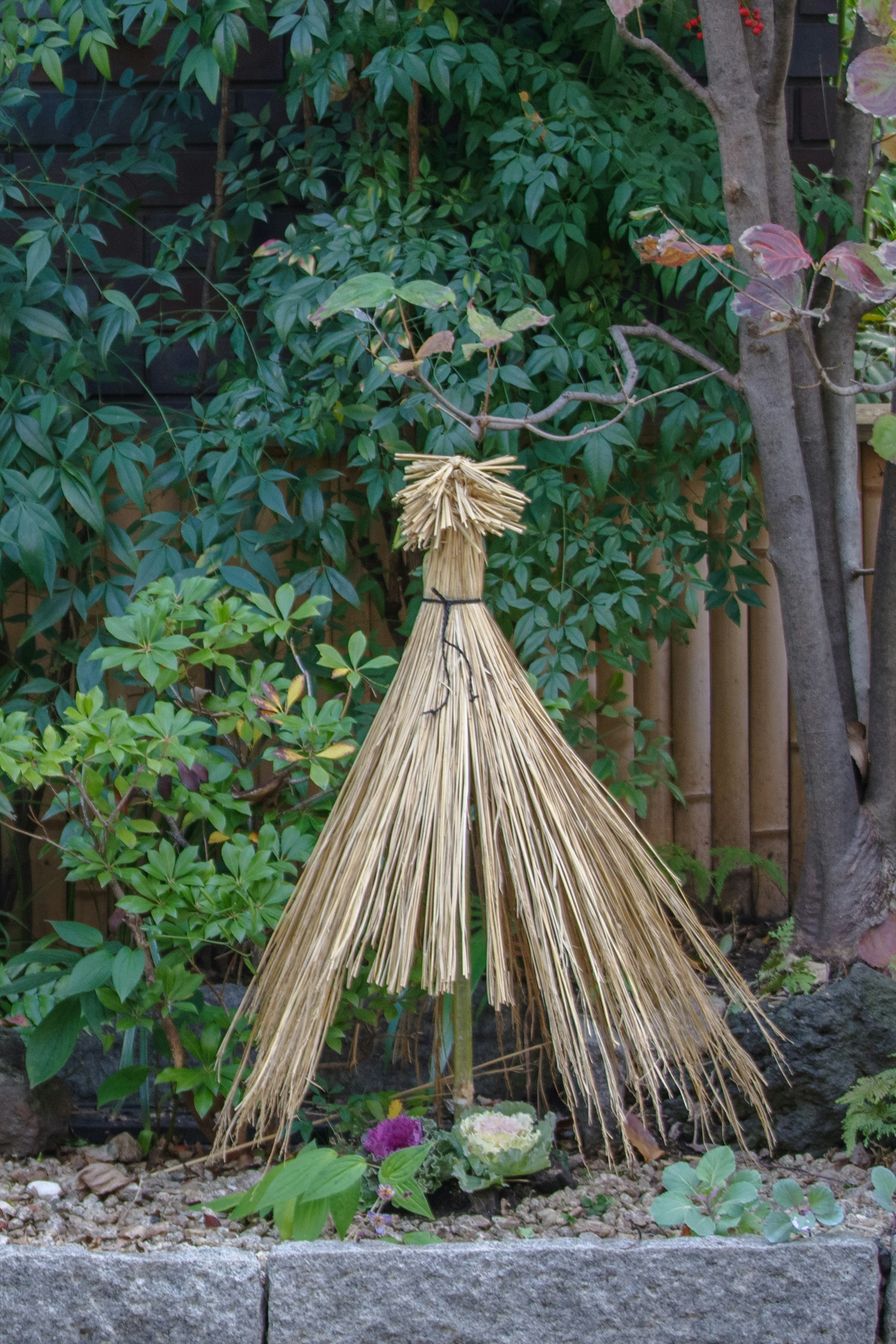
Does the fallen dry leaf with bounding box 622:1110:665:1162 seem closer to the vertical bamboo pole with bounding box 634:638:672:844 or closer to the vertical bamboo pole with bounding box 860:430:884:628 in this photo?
the vertical bamboo pole with bounding box 634:638:672:844

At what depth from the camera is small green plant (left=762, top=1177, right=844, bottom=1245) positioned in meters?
1.94

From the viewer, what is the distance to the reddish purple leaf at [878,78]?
1.95 meters

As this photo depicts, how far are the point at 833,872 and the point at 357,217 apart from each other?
183cm

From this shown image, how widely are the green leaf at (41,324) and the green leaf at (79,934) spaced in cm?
127

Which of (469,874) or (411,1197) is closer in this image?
(411,1197)

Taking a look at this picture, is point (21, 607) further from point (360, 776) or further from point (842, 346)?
point (842, 346)

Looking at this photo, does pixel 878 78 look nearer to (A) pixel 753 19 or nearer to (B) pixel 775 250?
(B) pixel 775 250

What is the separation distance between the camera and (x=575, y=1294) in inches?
74.8

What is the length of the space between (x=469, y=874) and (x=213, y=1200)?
30.6 inches

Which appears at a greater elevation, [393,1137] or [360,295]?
[360,295]

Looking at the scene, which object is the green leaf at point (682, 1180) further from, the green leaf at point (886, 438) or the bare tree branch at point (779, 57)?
the bare tree branch at point (779, 57)

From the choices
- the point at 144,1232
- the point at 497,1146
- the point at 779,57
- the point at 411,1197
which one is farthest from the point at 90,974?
the point at 779,57

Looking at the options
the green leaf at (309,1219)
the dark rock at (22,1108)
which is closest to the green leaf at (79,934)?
the dark rock at (22,1108)

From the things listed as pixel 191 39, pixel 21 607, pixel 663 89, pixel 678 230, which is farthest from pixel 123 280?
pixel 678 230
